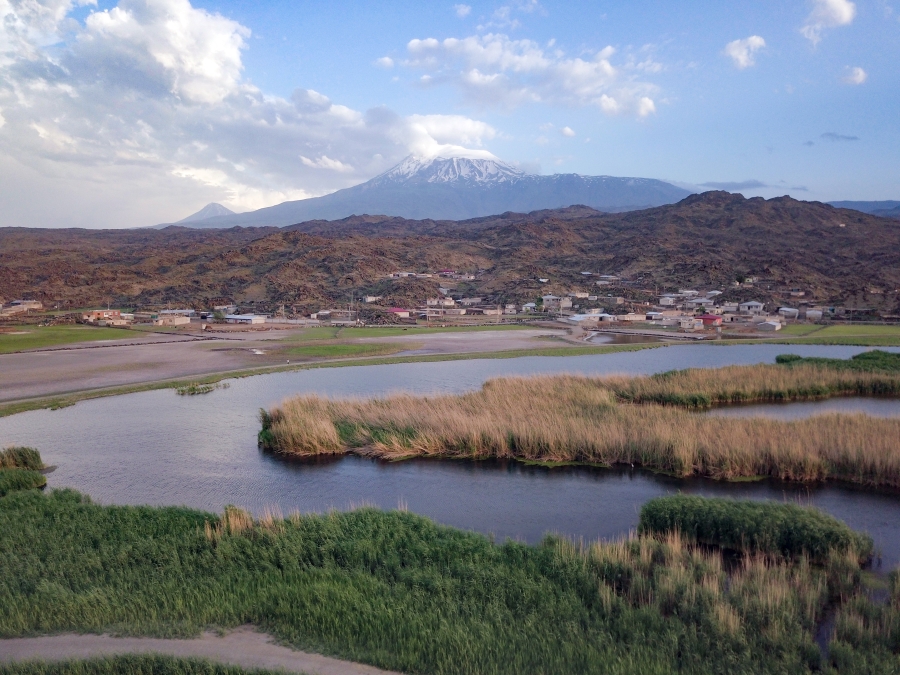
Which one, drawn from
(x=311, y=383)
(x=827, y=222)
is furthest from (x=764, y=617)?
(x=827, y=222)

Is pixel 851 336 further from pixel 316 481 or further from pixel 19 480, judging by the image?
pixel 19 480

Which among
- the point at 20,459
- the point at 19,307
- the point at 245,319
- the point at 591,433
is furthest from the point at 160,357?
the point at 19,307

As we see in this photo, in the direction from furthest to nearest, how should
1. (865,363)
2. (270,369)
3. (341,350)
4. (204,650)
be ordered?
(341,350), (270,369), (865,363), (204,650)

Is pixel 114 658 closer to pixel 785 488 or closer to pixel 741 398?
pixel 785 488

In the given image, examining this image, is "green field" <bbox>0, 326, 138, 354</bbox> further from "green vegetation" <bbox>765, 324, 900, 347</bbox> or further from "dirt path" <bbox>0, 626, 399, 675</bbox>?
"green vegetation" <bbox>765, 324, 900, 347</bbox>

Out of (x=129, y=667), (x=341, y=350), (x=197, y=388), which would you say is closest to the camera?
(x=129, y=667)

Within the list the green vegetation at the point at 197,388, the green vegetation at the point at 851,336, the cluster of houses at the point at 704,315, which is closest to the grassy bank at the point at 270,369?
the green vegetation at the point at 197,388
